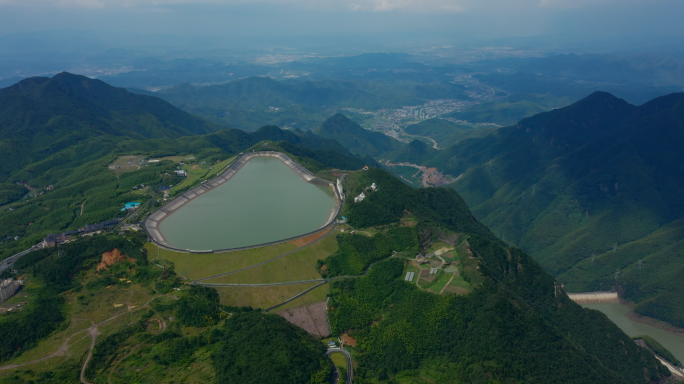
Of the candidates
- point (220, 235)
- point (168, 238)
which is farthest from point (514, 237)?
point (168, 238)

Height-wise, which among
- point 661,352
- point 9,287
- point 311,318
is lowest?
point 661,352

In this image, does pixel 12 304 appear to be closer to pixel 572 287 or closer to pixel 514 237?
pixel 572 287

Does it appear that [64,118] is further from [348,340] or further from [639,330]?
[639,330]

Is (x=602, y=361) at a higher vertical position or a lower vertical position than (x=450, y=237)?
lower

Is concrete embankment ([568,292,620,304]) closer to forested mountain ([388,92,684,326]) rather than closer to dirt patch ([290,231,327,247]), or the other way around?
forested mountain ([388,92,684,326])

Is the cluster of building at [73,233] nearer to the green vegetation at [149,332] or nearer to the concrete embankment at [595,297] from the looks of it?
the green vegetation at [149,332]

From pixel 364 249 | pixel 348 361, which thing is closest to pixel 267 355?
pixel 348 361

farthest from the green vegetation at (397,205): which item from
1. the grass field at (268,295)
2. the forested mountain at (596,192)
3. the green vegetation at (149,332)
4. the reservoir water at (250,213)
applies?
the forested mountain at (596,192)
